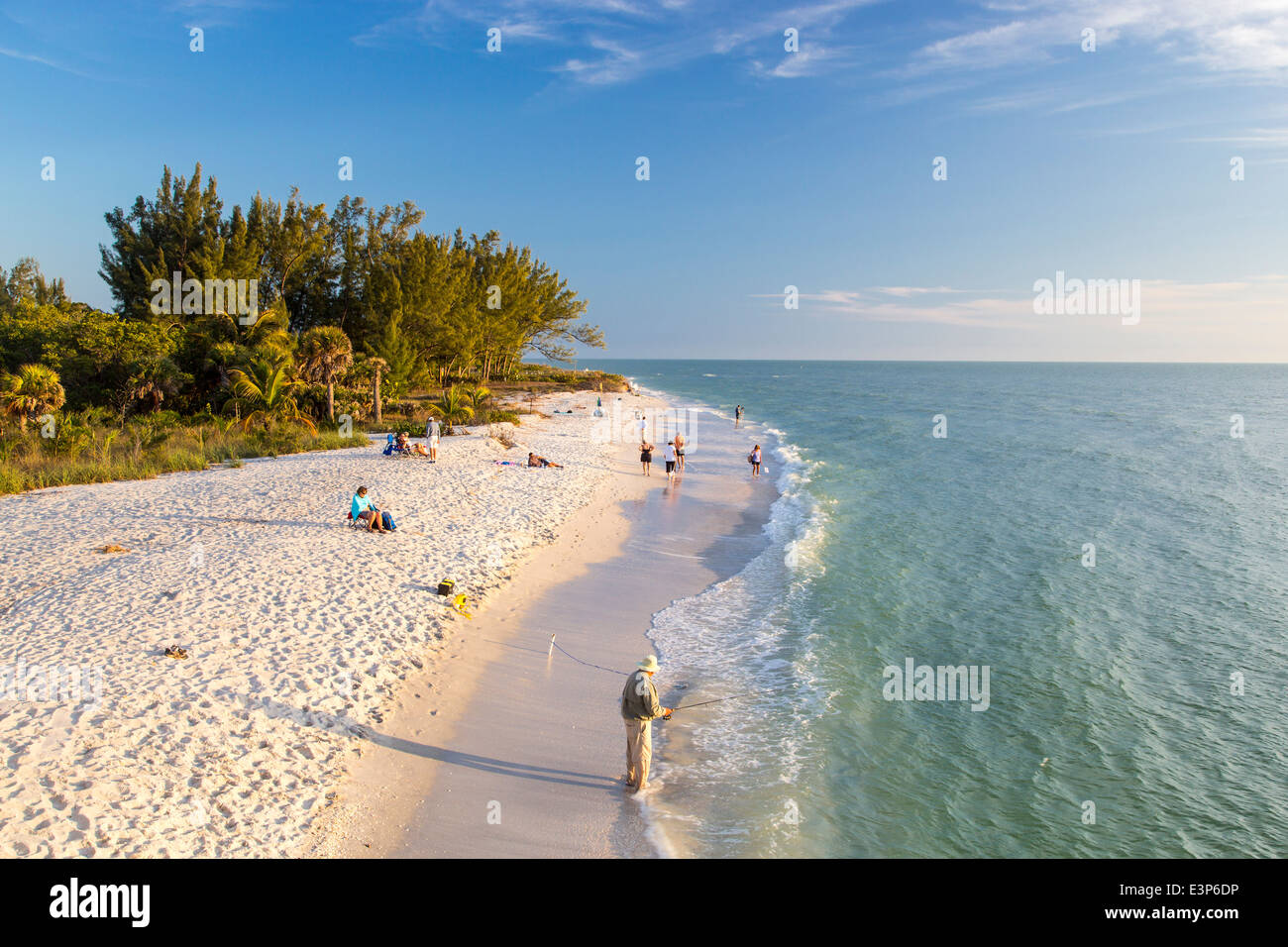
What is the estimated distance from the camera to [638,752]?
7.58 meters

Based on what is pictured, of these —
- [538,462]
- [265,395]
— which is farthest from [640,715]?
[265,395]

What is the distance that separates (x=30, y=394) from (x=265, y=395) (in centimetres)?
667

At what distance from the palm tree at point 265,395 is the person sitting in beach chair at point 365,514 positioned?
1385 centimetres

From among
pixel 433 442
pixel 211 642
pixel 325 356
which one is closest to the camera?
pixel 211 642

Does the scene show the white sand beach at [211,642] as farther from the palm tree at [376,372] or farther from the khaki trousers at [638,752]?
the palm tree at [376,372]

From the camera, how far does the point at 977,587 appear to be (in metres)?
16.0

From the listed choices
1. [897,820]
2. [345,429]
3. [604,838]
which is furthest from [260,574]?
[345,429]

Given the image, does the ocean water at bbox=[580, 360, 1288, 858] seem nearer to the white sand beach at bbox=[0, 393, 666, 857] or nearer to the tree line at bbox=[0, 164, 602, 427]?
the white sand beach at bbox=[0, 393, 666, 857]

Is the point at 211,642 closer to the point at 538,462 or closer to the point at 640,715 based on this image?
the point at 640,715

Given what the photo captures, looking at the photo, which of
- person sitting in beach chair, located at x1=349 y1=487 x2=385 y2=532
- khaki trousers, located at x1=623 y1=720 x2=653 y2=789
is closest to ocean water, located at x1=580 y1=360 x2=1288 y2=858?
khaki trousers, located at x1=623 y1=720 x2=653 y2=789

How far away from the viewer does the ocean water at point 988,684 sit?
7.74 meters

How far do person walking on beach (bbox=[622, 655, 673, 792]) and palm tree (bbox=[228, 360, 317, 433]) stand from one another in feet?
78.1
